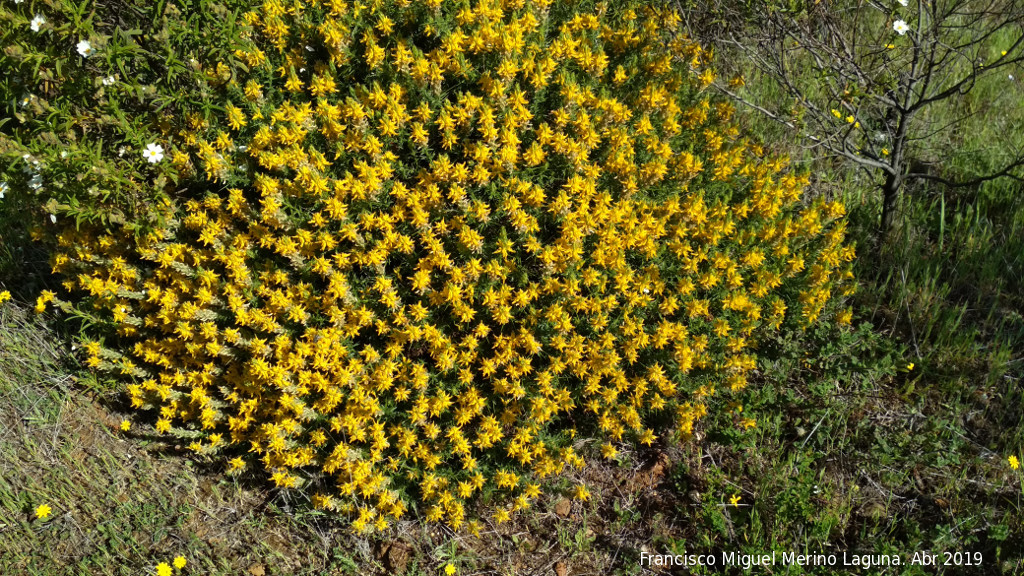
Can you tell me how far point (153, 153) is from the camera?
3.11 metres

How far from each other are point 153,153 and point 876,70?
4.40 meters

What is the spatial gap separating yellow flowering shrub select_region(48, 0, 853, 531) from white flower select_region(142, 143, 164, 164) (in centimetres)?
7

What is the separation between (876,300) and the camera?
402 centimetres

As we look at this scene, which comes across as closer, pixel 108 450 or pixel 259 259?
pixel 259 259

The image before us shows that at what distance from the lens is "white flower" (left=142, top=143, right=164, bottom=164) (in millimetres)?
3090

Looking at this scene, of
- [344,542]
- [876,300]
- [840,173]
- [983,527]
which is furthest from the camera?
[840,173]

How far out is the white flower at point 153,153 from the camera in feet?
10.1

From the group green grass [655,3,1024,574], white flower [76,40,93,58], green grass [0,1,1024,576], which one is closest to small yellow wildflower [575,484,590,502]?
green grass [0,1,1024,576]

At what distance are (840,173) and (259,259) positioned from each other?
150 inches

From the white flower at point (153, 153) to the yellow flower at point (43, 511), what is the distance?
5.83ft

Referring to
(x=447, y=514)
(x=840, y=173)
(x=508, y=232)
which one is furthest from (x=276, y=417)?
(x=840, y=173)

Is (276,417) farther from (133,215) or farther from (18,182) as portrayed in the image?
(18,182)

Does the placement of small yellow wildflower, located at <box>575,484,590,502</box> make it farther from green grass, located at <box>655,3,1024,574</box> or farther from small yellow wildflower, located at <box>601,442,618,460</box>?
green grass, located at <box>655,3,1024,574</box>

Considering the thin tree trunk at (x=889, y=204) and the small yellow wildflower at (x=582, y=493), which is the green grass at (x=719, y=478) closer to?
the small yellow wildflower at (x=582, y=493)
